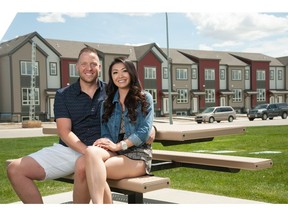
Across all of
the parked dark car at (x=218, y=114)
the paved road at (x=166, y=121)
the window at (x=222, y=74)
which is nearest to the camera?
the parked dark car at (x=218, y=114)

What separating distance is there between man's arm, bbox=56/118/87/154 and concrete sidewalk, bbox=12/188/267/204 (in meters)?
1.03

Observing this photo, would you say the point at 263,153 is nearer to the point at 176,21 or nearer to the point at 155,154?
the point at 176,21

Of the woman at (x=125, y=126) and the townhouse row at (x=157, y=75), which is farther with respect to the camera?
the townhouse row at (x=157, y=75)

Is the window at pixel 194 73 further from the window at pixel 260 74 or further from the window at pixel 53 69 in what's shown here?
the window at pixel 53 69

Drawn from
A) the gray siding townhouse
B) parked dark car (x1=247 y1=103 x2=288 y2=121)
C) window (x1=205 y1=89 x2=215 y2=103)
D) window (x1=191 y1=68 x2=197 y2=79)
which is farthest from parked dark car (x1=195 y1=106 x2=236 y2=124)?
the gray siding townhouse

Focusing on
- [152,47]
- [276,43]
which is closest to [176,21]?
[276,43]

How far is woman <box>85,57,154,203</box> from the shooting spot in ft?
8.23

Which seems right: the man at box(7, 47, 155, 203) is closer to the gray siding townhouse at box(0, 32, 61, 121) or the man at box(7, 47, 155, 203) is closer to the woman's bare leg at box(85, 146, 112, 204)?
the woman's bare leg at box(85, 146, 112, 204)

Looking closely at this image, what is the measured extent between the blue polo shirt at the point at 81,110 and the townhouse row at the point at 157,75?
7.85 meters

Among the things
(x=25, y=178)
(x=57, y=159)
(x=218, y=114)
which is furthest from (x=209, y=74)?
(x=25, y=178)

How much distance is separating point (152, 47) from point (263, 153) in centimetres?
1655

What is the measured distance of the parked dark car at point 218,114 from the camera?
11.2m

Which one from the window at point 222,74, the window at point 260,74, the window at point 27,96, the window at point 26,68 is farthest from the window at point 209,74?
the window at point 26,68

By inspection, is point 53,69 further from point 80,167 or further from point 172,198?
point 80,167
